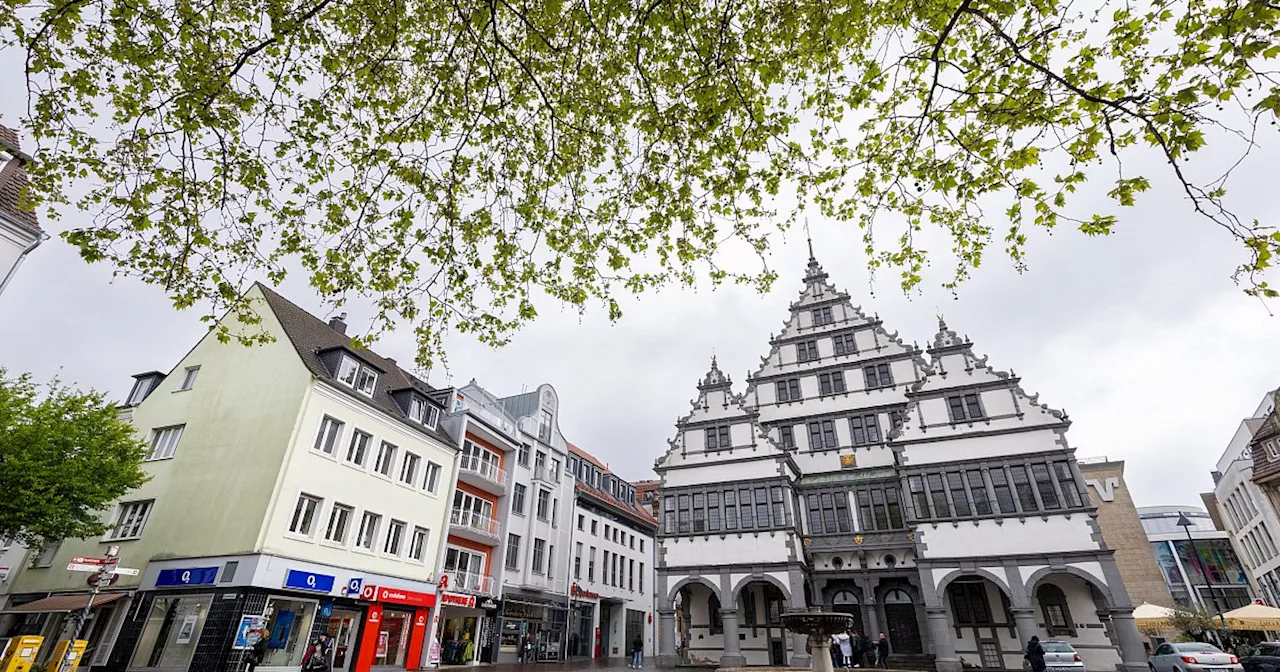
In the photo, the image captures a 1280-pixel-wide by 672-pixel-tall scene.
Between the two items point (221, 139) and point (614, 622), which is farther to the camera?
point (614, 622)

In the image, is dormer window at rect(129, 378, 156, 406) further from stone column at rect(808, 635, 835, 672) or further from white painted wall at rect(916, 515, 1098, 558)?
white painted wall at rect(916, 515, 1098, 558)

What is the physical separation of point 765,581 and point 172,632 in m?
22.5

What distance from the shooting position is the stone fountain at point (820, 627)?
14195 mm

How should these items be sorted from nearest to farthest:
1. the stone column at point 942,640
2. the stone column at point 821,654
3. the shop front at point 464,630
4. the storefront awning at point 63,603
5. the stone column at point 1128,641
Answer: the stone column at point 821,654, the storefront awning at point 63,603, the stone column at point 1128,641, the stone column at point 942,640, the shop front at point 464,630

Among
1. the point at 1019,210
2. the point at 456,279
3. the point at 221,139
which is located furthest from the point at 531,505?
the point at 1019,210

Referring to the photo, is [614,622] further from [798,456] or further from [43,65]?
[43,65]

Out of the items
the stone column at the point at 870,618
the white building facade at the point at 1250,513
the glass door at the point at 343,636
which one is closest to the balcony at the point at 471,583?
the glass door at the point at 343,636

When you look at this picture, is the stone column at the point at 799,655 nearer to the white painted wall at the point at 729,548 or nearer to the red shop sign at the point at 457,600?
the white painted wall at the point at 729,548

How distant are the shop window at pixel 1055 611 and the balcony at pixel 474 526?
82.5ft

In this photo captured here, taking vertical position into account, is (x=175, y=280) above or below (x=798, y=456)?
below

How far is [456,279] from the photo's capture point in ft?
29.8

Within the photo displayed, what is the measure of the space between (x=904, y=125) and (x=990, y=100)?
979 mm

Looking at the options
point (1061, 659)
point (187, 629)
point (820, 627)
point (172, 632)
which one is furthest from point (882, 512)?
point (172, 632)

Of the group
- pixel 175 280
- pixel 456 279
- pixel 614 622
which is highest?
pixel 456 279
